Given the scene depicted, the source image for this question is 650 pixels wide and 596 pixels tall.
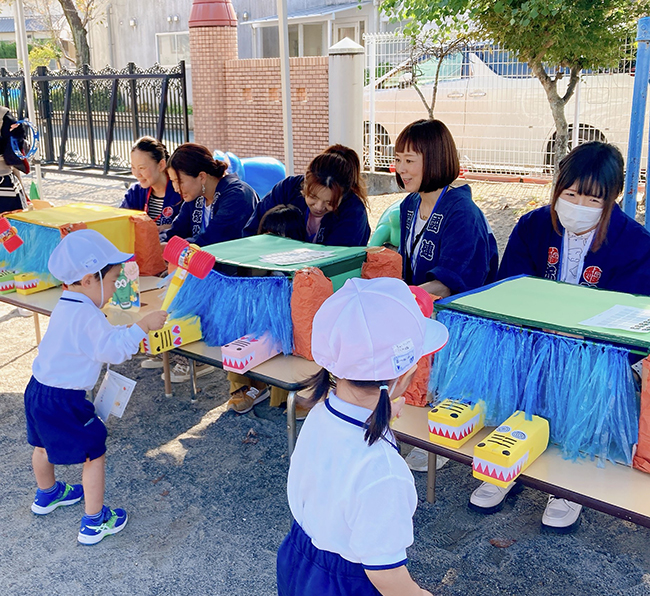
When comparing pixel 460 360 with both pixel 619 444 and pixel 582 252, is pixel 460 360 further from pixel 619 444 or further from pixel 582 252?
pixel 582 252

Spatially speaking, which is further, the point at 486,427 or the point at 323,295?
the point at 323,295

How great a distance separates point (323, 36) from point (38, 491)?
680 inches

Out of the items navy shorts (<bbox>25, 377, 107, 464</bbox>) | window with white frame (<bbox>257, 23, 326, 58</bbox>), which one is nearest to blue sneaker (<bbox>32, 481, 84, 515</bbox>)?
navy shorts (<bbox>25, 377, 107, 464</bbox>)

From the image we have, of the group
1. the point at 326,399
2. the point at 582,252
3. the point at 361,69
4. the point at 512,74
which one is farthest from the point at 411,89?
the point at 326,399

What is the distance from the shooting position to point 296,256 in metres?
2.76

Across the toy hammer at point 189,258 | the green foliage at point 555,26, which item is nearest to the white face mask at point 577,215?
the toy hammer at point 189,258

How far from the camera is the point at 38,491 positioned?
9.07 ft

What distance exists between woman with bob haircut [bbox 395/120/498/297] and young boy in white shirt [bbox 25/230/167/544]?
1.13 metres

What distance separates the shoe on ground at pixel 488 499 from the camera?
272 cm

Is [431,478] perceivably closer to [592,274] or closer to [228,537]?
[228,537]

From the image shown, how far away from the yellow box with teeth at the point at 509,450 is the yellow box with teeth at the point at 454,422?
0.36 feet

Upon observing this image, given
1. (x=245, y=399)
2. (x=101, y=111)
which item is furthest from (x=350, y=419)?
(x=101, y=111)

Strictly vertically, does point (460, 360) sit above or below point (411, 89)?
below

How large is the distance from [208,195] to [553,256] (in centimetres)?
202
